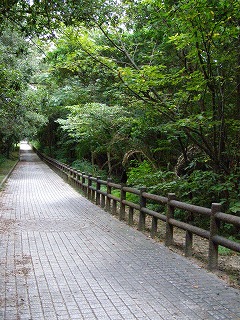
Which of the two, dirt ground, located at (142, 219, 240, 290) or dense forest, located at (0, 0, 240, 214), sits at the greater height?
dense forest, located at (0, 0, 240, 214)

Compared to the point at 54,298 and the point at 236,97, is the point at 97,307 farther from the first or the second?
the point at 236,97

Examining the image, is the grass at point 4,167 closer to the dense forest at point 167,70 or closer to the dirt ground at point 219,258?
the dense forest at point 167,70

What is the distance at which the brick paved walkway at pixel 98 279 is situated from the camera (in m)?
4.33

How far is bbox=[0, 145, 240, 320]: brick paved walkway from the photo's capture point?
433cm

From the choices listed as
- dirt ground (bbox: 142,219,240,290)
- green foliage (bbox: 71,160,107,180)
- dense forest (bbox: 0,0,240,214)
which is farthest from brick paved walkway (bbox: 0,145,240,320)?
green foliage (bbox: 71,160,107,180)

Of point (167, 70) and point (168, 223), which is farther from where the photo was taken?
point (167, 70)

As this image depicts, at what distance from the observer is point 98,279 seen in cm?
543

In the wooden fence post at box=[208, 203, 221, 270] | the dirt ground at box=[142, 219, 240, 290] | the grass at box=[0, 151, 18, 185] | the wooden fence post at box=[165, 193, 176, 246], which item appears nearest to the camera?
the dirt ground at box=[142, 219, 240, 290]

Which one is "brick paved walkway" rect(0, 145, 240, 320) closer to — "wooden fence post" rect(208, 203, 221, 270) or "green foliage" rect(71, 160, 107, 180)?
"wooden fence post" rect(208, 203, 221, 270)

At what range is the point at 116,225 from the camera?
32.4 ft

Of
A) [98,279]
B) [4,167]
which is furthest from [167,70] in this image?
[4,167]

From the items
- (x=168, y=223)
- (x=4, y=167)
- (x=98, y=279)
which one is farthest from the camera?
(x=4, y=167)

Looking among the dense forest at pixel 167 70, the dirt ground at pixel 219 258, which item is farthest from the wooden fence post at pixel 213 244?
the dense forest at pixel 167 70

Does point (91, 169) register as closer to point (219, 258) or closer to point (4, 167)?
point (4, 167)
